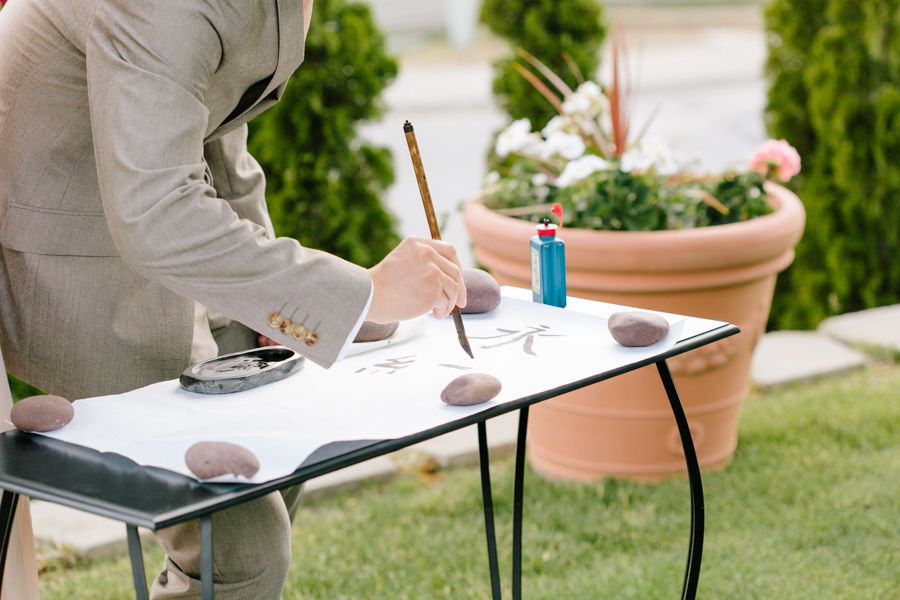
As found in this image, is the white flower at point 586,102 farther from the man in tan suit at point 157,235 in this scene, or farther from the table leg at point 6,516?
the table leg at point 6,516

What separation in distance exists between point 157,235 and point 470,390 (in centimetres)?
42

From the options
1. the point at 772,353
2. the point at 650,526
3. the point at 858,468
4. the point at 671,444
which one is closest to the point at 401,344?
the point at 650,526

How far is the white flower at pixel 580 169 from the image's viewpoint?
2.61 m

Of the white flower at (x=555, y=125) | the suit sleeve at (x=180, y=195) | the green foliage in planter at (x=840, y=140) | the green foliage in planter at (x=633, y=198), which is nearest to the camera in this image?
the suit sleeve at (x=180, y=195)

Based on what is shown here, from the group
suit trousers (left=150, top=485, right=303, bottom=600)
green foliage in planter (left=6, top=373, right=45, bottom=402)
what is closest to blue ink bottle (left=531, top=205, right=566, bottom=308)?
→ suit trousers (left=150, top=485, right=303, bottom=600)

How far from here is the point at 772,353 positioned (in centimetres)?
374

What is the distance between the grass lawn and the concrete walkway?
0.12 m

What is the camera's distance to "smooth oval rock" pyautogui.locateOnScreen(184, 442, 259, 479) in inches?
39.4

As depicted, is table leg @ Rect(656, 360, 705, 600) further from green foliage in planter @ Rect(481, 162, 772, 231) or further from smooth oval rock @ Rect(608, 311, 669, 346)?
green foliage in planter @ Rect(481, 162, 772, 231)

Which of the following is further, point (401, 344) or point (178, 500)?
point (401, 344)

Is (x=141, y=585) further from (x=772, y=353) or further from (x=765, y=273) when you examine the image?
(x=772, y=353)

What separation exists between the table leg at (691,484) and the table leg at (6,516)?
0.94 metres

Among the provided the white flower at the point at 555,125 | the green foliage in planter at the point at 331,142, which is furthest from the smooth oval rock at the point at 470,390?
the green foliage in planter at the point at 331,142

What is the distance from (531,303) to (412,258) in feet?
1.55
